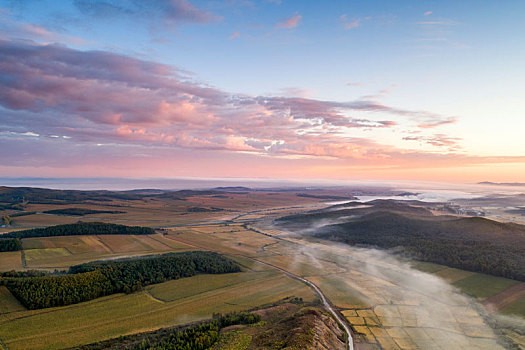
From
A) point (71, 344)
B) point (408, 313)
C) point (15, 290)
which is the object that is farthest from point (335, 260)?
point (15, 290)

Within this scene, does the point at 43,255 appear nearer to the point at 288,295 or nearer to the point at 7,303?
the point at 7,303

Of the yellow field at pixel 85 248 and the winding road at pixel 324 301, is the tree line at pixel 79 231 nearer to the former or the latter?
the yellow field at pixel 85 248

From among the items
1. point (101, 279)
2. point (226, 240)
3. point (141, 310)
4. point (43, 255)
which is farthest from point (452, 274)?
point (43, 255)

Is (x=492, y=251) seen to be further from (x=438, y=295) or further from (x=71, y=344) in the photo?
(x=71, y=344)

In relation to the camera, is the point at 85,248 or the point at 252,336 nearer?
the point at 252,336

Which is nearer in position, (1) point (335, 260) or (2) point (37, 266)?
(2) point (37, 266)

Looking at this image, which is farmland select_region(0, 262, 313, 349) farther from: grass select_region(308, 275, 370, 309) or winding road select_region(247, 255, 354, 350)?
grass select_region(308, 275, 370, 309)
